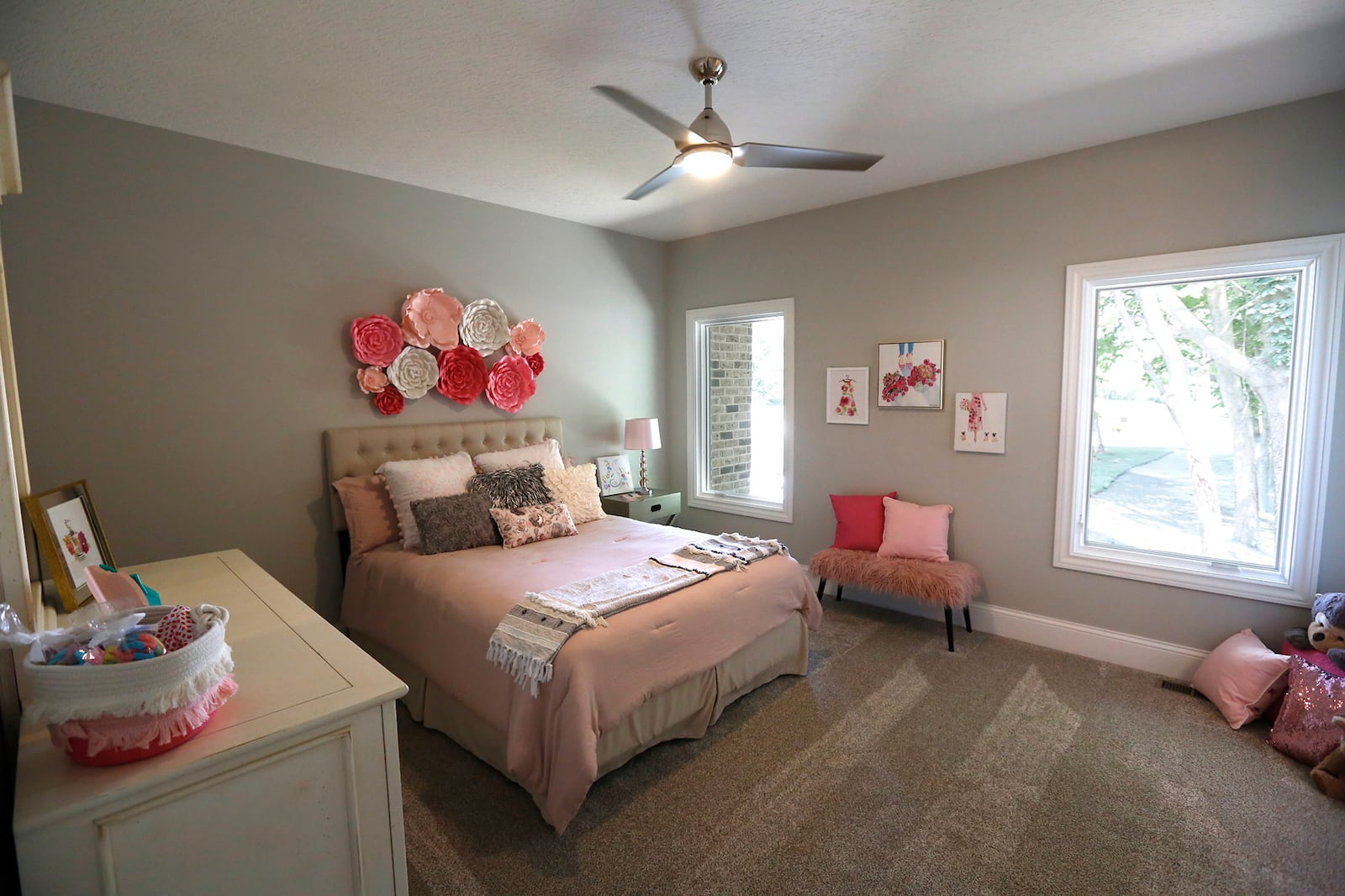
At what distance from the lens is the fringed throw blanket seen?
2.03m

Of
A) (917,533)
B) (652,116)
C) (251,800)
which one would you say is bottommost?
(917,533)

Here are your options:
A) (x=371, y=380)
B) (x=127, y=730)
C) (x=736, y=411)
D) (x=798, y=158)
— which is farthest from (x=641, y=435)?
(x=127, y=730)

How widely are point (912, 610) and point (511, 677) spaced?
277 centimetres

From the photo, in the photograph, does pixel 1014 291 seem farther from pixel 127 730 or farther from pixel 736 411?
pixel 127 730

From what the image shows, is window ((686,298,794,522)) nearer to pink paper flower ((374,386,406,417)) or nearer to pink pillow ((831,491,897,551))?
pink pillow ((831,491,897,551))

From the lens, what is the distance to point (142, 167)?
8.78 ft

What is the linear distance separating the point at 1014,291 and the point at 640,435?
2589mm

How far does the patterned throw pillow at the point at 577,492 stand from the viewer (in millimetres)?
3568

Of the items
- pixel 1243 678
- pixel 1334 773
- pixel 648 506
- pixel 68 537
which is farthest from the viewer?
pixel 648 506

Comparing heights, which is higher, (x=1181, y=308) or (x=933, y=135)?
(x=933, y=135)

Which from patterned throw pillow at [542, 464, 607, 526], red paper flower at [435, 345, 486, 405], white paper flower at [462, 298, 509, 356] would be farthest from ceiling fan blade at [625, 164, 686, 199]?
patterned throw pillow at [542, 464, 607, 526]

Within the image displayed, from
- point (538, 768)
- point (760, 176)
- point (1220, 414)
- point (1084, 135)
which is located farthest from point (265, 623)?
point (1220, 414)

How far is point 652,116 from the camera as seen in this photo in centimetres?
221

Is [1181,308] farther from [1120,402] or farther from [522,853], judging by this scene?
[522,853]
